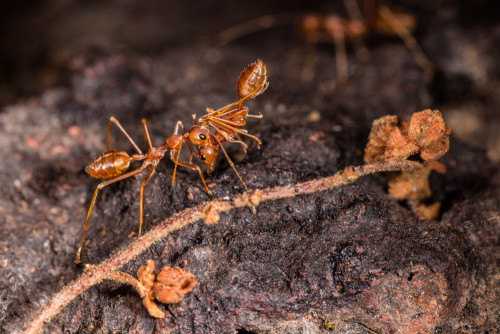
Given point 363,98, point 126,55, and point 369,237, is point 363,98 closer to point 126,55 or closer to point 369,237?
point 369,237

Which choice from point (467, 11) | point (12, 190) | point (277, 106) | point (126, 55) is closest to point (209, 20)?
point (126, 55)

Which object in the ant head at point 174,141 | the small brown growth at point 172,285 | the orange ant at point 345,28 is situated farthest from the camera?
the orange ant at point 345,28

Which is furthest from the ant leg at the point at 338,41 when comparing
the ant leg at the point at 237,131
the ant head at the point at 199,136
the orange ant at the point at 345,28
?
the ant head at the point at 199,136

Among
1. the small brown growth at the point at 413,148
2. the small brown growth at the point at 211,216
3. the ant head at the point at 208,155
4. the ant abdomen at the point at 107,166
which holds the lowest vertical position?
the small brown growth at the point at 211,216

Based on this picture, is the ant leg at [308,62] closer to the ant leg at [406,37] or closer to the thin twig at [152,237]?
the ant leg at [406,37]

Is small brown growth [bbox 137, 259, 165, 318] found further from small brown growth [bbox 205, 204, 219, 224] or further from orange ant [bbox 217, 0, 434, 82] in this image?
orange ant [bbox 217, 0, 434, 82]

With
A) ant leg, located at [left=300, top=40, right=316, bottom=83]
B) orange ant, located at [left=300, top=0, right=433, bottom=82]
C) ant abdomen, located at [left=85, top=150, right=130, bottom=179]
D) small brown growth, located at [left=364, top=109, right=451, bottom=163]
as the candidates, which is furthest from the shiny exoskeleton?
orange ant, located at [left=300, top=0, right=433, bottom=82]
